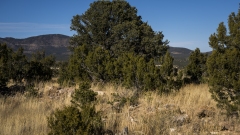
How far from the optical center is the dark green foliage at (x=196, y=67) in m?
13.6

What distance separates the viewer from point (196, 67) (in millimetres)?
13609


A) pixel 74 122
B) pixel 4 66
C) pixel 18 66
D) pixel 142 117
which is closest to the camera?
pixel 74 122

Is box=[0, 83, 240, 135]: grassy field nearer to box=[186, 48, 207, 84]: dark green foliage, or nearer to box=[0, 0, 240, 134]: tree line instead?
box=[0, 0, 240, 134]: tree line

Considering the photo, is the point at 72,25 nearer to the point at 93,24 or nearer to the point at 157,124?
the point at 93,24

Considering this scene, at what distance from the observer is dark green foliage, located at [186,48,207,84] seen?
13.6 m

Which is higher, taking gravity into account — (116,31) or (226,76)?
(116,31)

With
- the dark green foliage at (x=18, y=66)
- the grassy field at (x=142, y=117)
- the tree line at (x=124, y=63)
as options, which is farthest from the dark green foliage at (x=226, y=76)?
the dark green foliage at (x=18, y=66)

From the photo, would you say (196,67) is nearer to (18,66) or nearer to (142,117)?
(142,117)

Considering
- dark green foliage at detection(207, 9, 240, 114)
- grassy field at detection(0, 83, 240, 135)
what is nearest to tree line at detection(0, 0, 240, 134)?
dark green foliage at detection(207, 9, 240, 114)

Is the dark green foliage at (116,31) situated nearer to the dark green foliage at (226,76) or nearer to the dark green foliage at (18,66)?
the dark green foliage at (18,66)

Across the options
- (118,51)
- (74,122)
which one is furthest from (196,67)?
(74,122)

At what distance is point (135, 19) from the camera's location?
65.6 ft

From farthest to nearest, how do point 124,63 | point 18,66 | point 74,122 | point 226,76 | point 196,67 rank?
point 196,67 < point 18,66 < point 124,63 < point 226,76 < point 74,122

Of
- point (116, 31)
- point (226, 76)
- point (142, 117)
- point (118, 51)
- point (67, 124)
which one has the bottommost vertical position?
point (142, 117)
